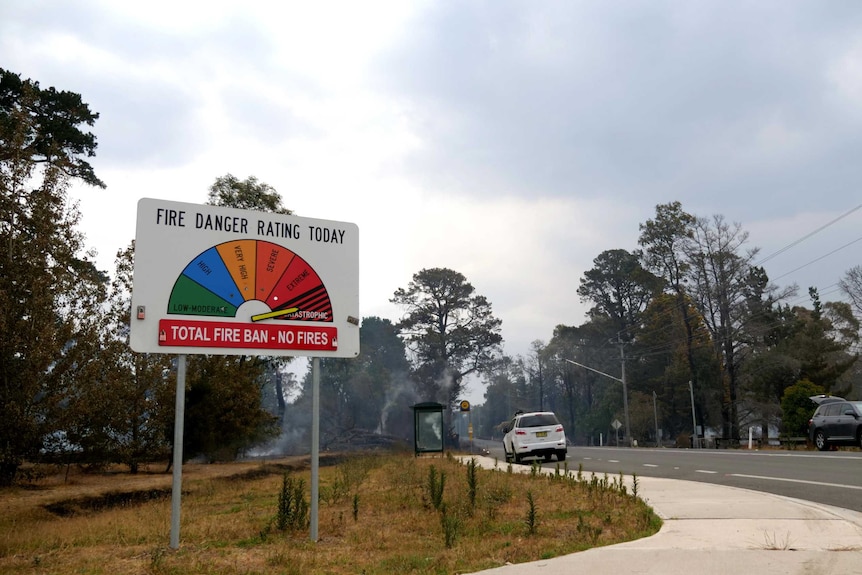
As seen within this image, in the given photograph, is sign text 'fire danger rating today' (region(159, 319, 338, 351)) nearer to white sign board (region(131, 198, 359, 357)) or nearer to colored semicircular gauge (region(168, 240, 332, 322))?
white sign board (region(131, 198, 359, 357))

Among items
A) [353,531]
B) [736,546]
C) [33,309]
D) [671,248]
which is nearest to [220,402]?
[33,309]

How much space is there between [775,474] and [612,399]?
65.5 meters

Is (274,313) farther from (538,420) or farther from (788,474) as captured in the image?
(538,420)

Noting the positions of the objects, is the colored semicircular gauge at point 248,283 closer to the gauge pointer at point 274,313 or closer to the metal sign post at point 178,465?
the gauge pointer at point 274,313

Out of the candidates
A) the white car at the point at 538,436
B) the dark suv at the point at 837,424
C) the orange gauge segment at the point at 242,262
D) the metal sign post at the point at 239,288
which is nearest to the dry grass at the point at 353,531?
the metal sign post at the point at 239,288

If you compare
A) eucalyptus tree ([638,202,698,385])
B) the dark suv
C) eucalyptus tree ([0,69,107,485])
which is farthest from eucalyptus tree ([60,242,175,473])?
eucalyptus tree ([638,202,698,385])

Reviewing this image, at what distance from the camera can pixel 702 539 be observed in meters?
6.92

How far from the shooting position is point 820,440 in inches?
931

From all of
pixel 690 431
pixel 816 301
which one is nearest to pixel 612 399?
pixel 690 431

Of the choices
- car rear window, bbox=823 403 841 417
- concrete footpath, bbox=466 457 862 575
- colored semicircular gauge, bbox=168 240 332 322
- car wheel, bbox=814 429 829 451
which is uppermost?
colored semicircular gauge, bbox=168 240 332 322

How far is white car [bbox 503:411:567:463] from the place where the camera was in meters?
22.6

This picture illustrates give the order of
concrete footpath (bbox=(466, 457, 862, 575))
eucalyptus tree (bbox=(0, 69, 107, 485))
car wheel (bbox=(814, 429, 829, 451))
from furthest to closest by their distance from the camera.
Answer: car wheel (bbox=(814, 429, 829, 451)) < eucalyptus tree (bbox=(0, 69, 107, 485)) < concrete footpath (bbox=(466, 457, 862, 575))

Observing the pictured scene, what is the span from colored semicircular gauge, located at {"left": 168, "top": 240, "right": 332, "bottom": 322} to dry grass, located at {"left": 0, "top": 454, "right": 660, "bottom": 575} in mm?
2482

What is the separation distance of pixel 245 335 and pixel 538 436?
1646 centimetres
